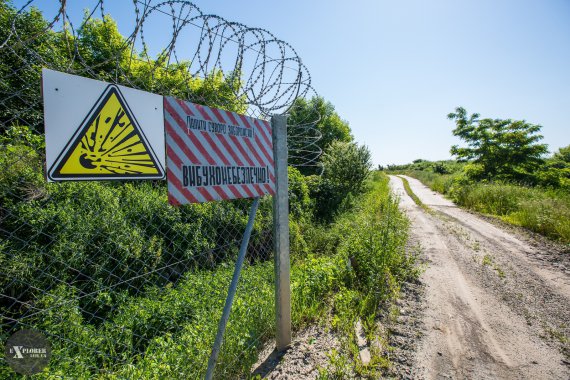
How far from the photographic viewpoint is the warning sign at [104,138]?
1291 mm

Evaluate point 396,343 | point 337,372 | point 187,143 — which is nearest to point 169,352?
point 337,372

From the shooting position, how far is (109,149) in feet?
4.78

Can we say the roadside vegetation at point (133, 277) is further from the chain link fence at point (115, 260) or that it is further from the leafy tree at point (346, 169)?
the leafy tree at point (346, 169)

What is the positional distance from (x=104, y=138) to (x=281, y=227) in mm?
1722

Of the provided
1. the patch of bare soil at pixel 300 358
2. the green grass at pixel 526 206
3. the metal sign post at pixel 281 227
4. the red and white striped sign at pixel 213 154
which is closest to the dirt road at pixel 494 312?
the patch of bare soil at pixel 300 358

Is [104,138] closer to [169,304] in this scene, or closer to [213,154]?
[213,154]

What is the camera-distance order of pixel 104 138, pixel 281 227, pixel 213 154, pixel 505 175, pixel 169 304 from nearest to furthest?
pixel 104 138, pixel 213 154, pixel 281 227, pixel 169 304, pixel 505 175

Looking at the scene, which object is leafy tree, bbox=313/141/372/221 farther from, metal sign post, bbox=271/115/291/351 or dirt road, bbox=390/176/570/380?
metal sign post, bbox=271/115/291/351

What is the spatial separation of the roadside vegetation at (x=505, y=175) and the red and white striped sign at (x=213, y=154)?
1012 cm

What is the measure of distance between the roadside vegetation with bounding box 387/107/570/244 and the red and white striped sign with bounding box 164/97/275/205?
10.1 metres

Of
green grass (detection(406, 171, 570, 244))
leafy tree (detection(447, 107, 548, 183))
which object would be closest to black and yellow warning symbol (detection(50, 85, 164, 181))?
green grass (detection(406, 171, 570, 244))

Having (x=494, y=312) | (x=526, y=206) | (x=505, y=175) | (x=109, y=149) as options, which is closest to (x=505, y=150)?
(x=505, y=175)

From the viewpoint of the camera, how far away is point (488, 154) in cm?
1922

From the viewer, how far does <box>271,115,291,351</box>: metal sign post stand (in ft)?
8.51
